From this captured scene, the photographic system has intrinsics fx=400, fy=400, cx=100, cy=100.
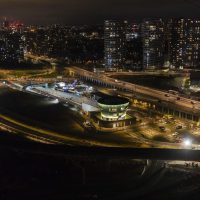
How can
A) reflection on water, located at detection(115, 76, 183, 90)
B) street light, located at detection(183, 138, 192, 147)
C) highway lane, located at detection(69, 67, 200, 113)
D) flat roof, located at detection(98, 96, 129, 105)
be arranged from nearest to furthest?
street light, located at detection(183, 138, 192, 147) → flat roof, located at detection(98, 96, 129, 105) → highway lane, located at detection(69, 67, 200, 113) → reflection on water, located at detection(115, 76, 183, 90)

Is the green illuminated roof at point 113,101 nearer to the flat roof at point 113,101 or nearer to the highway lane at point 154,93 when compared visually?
the flat roof at point 113,101

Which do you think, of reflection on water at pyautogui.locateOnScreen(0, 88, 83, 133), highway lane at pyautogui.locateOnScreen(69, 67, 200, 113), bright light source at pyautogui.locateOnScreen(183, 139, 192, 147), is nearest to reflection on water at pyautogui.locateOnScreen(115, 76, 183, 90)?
highway lane at pyautogui.locateOnScreen(69, 67, 200, 113)

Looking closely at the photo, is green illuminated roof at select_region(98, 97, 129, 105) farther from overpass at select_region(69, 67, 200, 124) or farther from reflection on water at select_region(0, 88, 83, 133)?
overpass at select_region(69, 67, 200, 124)

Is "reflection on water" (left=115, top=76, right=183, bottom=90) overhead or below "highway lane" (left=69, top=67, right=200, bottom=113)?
below

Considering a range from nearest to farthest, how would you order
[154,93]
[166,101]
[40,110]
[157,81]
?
[40,110] < [166,101] < [154,93] < [157,81]

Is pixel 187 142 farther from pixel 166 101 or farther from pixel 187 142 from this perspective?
pixel 166 101

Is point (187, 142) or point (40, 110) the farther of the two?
point (40, 110)

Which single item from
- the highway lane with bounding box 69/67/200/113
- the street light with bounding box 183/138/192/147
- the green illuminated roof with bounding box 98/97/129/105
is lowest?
the street light with bounding box 183/138/192/147

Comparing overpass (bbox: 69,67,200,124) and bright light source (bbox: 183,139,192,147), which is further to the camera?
overpass (bbox: 69,67,200,124)

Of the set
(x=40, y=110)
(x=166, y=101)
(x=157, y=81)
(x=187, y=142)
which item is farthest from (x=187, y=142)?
(x=157, y=81)

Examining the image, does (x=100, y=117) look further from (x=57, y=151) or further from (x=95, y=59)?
(x=95, y=59)
